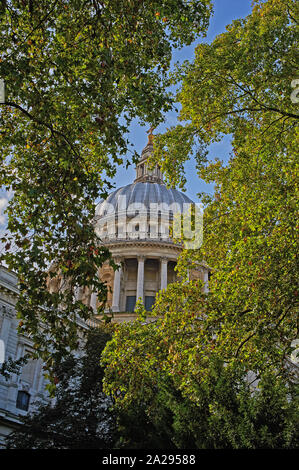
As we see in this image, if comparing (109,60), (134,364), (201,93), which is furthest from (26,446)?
(109,60)

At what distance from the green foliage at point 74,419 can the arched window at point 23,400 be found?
157 inches

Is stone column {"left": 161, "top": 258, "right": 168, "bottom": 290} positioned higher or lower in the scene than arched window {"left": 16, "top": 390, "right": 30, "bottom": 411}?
higher

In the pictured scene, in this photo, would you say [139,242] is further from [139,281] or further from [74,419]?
[74,419]

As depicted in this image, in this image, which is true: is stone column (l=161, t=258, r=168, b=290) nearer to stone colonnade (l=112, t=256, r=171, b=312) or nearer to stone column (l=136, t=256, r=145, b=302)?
stone colonnade (l=112, t=256, r=171, b=312)

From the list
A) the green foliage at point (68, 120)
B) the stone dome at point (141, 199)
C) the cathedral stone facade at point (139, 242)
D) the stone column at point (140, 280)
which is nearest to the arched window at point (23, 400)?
the cathedral stone facade at point (139, 242)

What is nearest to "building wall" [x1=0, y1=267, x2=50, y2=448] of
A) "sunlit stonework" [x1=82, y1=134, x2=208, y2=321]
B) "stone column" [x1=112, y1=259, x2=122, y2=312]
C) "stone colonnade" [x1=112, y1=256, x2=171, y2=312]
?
"sunlit stonework" [x1=82, y1=134, x2=208, y2=321]

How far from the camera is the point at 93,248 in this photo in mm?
9664

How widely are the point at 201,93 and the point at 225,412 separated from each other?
29.1 feet

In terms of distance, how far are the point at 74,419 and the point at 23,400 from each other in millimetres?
7576

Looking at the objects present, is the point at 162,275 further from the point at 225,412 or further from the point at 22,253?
the point at 22,253

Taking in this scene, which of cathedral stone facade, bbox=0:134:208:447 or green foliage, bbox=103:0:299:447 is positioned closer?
green foliage, bbox=103:0:299:447

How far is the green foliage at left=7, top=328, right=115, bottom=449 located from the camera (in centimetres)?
2041

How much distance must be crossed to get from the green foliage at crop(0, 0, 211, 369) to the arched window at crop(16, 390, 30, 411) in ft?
58.3

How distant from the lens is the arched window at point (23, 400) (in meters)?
27.6
